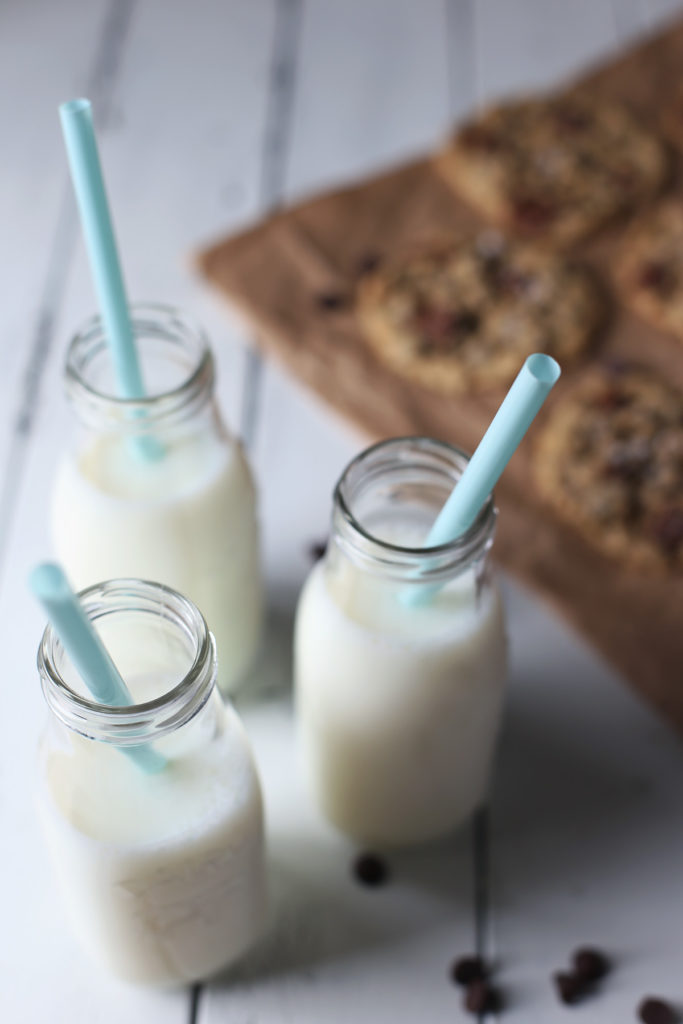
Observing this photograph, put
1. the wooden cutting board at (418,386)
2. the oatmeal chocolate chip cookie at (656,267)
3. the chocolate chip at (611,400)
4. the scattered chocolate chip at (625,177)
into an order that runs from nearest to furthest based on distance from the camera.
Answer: the wooden cutting board at (418,386)
the chocolate chip at (611,400)
the oatmeal chocolate chip cookie at (656,267)
the scattered chocolate chip at (625,177)

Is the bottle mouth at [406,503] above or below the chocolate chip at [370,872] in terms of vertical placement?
above

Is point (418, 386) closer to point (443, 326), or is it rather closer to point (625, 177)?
point (443, 326)

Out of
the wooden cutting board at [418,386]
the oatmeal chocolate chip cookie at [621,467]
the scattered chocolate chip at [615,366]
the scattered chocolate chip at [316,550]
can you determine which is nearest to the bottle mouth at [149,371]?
the scattered chocolate chip at [316,550]

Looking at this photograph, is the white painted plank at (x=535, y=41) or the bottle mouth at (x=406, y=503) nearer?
the bottle mouth at (x=406, y=503)

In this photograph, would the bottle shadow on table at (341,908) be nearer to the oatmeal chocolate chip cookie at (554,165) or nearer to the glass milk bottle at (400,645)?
the glass milk bottle at (400,645)

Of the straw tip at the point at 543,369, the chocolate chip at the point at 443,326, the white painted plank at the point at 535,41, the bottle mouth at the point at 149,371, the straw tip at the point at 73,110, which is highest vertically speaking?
the straw tip at the point at 73,110

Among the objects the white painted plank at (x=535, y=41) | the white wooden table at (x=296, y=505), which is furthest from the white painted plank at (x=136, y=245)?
the white painted plank at (x=535, y=41)

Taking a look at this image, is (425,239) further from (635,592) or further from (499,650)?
(499,650)

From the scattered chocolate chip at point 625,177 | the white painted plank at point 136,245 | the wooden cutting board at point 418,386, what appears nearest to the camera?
the white painted plank at point 136,245

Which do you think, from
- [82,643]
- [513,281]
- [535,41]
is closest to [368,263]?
[513,281]
